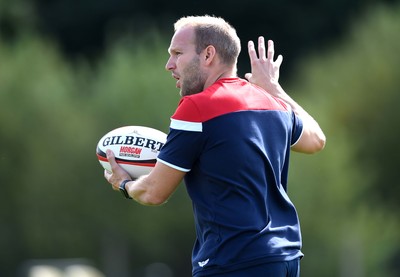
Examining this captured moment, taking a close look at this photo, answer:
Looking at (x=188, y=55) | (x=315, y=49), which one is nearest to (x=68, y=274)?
(x=188, y=55)

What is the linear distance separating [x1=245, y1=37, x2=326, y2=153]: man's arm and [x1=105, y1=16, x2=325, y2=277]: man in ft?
1.45

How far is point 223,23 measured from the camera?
691 cm

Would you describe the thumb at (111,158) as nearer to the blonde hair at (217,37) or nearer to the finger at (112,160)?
the finger at (112,160)

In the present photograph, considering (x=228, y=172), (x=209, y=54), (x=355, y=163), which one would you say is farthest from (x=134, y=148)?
(x=355, y=163)

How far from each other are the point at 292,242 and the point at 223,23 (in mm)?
1368

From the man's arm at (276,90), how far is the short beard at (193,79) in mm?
629

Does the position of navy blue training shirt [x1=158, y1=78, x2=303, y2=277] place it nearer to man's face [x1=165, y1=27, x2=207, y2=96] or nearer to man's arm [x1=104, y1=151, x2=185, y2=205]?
man's arm [x1=104, y1=151, x2=185, y2=205]

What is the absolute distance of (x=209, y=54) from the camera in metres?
6.82

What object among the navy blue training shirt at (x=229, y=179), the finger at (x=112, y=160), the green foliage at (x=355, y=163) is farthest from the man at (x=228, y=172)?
the green foliage at (x=355, y=163)

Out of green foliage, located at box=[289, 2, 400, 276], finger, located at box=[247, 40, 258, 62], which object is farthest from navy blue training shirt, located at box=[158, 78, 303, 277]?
green foliage, located at box=[289, 2, 400, 276]

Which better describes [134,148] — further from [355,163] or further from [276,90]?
[355,163]

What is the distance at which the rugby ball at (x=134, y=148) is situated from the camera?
7.32 meters

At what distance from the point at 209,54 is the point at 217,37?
0.37ft

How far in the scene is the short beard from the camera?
684 cm
